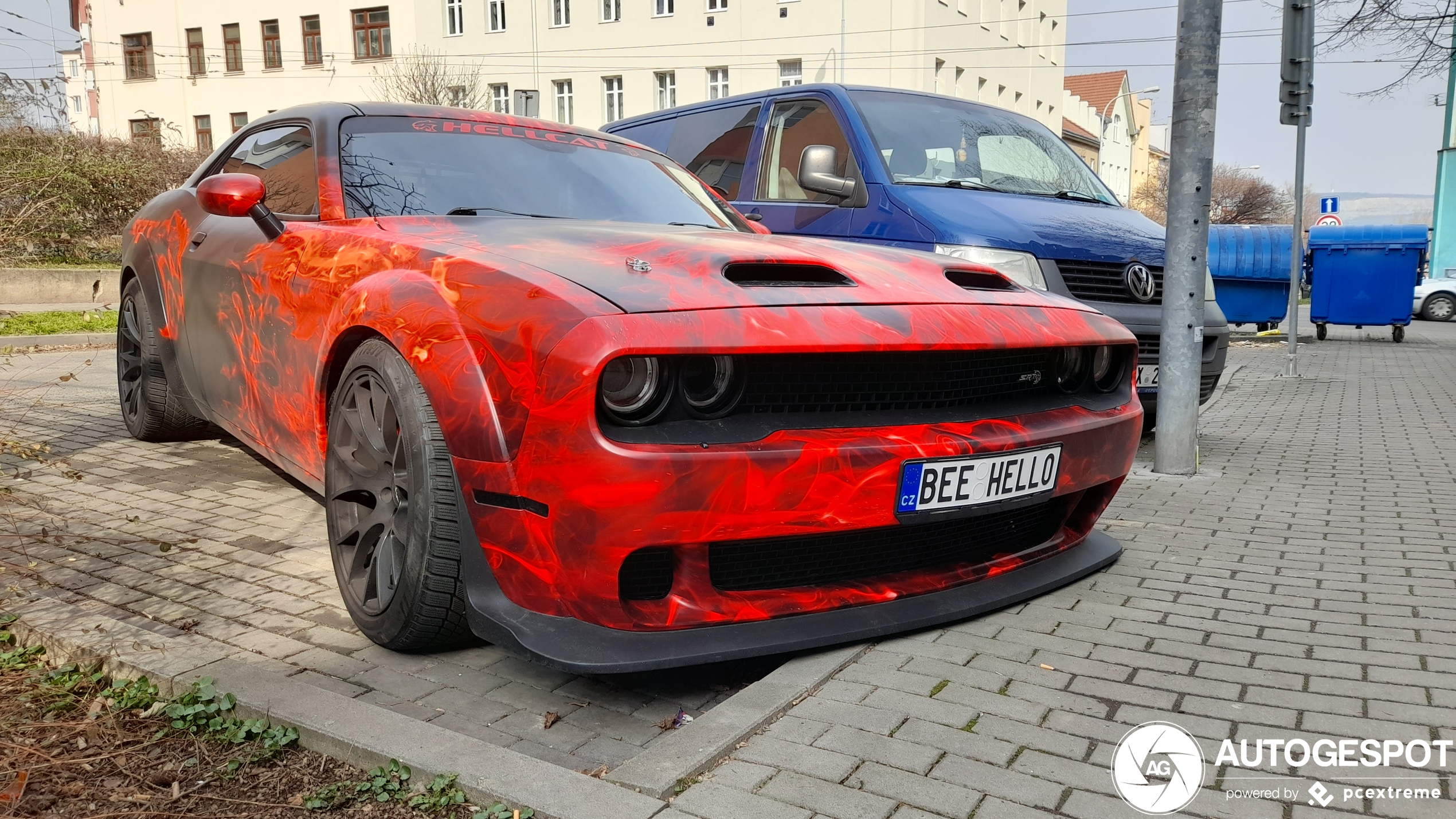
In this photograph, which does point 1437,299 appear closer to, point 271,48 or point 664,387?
point 664,387

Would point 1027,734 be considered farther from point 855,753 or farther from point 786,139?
point 786,139

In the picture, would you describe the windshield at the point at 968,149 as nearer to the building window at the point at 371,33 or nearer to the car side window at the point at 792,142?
the car side window at the point at 792,142

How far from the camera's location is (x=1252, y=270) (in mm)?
17047

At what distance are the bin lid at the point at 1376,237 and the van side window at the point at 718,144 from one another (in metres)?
13.8

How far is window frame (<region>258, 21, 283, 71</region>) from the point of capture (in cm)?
3988

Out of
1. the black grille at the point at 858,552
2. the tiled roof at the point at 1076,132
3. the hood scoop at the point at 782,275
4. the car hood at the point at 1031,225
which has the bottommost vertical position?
the black grille at the point at 858,552

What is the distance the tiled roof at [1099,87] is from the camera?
73.6 m

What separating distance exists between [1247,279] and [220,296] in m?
16.4

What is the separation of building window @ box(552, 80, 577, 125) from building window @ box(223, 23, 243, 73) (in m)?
13.5

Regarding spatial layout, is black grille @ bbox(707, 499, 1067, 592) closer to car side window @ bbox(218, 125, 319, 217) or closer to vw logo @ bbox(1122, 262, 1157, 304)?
car side window @ bbox(218, 125, 319, 217)

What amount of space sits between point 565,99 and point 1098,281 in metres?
32.3

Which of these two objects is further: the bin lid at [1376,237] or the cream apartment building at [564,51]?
the cream apartment building at [564,51]


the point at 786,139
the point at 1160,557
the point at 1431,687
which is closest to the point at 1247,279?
the point at 786,139

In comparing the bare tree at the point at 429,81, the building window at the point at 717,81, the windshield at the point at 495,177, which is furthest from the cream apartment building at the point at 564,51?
the windshield at the point at 495,177
